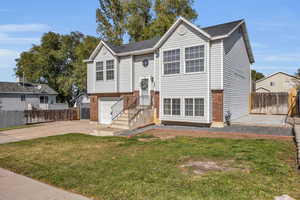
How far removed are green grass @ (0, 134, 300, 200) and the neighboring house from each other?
25423mm

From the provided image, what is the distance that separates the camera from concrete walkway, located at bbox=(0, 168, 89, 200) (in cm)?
421

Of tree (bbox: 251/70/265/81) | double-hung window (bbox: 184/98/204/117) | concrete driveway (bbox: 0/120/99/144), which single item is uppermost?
→ tree (bbox: 251/70/265/81)

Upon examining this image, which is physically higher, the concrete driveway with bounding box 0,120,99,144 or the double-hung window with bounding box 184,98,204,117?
the double-hung window with bounding box 184,98,204,117

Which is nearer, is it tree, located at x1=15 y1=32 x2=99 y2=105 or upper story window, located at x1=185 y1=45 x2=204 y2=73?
upper story window, located at x1=185 y1=45 x2=204 y2=73

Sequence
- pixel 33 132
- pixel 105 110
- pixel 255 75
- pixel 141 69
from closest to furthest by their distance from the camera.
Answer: pixel 33 132
pixel 141 69
pixel 105 110
pixel 255 75

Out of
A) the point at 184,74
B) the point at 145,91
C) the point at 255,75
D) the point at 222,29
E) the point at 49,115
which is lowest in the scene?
the point at 49,115

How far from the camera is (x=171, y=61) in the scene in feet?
47.1

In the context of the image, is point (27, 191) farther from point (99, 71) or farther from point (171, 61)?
point (99, 71)

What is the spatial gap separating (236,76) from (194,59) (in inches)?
157

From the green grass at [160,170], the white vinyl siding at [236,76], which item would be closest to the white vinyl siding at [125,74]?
the white vinyl siding at [236,76]

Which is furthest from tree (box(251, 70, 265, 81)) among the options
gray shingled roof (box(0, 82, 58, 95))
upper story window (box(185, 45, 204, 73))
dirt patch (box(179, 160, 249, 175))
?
dirt patch (box(179, 160, 249, 175))

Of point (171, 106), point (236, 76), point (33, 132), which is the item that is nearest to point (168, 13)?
point (236, 76)

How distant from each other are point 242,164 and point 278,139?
15.4 feet

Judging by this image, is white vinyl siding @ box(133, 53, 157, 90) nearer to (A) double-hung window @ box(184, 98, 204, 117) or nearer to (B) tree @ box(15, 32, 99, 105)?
(A) double-hung window @ box(184, 98, 204, 117)
